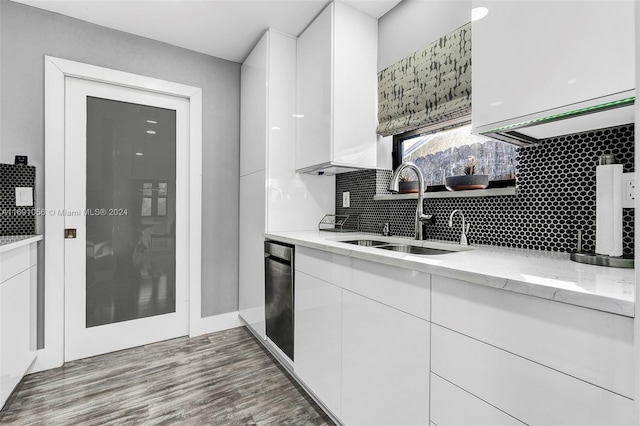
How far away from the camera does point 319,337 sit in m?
1.68

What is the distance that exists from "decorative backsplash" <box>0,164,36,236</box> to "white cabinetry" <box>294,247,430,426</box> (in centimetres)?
198

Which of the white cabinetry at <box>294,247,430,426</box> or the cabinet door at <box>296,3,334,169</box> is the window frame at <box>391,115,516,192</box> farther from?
the white cabinetry at <box>294,247,430,426</box>

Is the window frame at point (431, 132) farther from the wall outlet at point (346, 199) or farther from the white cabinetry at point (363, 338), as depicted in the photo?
the white cabinetry at point (363, 338)

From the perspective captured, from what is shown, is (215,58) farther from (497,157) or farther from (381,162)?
(497,157)

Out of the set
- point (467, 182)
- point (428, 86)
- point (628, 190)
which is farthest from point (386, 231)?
point (628, 190)

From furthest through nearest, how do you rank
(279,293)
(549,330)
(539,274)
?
(279,293) → (539,274) → (549,330)

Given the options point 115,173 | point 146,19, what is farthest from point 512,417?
point 146,19

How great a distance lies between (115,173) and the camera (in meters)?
2.51

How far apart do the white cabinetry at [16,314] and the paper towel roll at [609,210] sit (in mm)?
2714

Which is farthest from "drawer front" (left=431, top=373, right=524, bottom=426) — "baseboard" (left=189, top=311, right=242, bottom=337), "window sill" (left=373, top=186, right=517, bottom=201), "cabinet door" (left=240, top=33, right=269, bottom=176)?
"baseboard" (left=189, top=311, right=242, bottom=337)

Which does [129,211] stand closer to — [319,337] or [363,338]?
[319,337]

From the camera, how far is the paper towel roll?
986 mm

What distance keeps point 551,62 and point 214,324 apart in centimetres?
304

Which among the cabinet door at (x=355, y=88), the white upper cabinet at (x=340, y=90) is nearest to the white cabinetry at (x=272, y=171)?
the white upper cabinet at (x=340, y=90)
